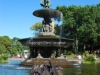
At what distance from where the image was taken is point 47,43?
926 inches

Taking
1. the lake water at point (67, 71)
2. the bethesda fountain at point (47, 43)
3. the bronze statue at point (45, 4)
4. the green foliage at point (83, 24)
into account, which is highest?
the green foliage at point (83, 24)

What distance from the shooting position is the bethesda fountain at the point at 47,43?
2283 centimetres

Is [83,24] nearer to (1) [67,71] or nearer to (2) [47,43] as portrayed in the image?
(2) [47,43]

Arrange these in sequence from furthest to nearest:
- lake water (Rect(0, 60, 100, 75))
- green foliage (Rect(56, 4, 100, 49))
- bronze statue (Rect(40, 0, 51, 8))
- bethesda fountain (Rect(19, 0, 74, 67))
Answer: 1. green foliage (Rect(56, 4, 100, 49))
2. bronze statue (Rect(40, 0, 51, 8))
3. bethesda fountain (Rect(19, 0, 74, 67))
4. lake water (Rect(0, 60, 100, 75))

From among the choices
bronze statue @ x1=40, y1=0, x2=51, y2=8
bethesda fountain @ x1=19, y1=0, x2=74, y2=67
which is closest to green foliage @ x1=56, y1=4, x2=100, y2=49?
bronze statue @ x1=40, y1=0, x2=51, y2=8

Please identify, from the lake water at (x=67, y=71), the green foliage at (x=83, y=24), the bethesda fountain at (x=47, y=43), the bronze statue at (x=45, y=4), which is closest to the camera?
the lake water at (x=67, y=71)

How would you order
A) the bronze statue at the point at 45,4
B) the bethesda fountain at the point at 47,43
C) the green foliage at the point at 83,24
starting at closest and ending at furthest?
the bethesda fountain at the point at 47,43 < the bronze statue at the point at 45,4 < the green foliage at the point at 83,24

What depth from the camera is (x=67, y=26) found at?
67188mm

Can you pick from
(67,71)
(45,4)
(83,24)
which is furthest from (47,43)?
(83,24)

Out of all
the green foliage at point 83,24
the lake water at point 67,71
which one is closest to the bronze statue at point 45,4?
the lake water at point 67,71

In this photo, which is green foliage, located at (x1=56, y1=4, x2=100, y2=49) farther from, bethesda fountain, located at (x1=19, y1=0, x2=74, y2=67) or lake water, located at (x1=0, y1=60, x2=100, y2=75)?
lake water, located at (x1=0, y1=60, x2=100, y2=75)

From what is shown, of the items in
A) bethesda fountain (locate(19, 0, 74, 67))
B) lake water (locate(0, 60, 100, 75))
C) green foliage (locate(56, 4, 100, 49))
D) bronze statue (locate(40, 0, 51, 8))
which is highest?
green foliage (locate(56, 4, 100, 49))

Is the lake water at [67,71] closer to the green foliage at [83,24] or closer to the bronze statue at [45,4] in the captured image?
the bronze statue at [45,4]

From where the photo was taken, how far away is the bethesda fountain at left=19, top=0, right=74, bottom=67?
74.9 feet
